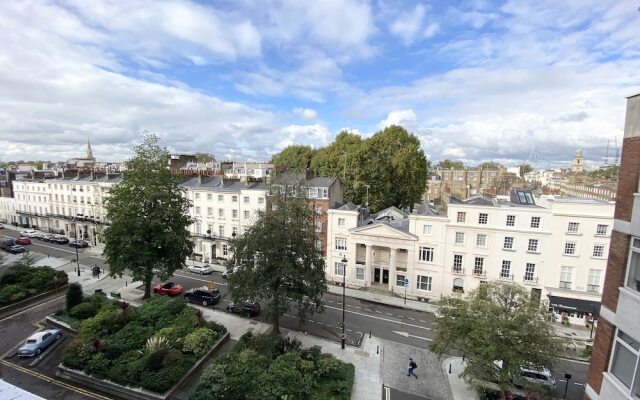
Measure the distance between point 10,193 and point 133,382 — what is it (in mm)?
73565

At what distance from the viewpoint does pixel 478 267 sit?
29344mm

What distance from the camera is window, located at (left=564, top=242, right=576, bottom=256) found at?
26.3 metres

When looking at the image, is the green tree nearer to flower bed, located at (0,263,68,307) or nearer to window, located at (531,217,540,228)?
flower bed, located at (0,263,68,307)

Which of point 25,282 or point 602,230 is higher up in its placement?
point 602,230

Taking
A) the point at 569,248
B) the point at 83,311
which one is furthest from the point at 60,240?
the point at 569,248

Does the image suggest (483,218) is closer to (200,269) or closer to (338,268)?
(338,268)

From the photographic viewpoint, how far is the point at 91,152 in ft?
413

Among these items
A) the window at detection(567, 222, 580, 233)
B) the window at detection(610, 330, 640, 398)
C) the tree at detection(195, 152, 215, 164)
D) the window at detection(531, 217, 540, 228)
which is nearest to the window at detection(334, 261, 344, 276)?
the window at detection(531, 217, 540, 228)

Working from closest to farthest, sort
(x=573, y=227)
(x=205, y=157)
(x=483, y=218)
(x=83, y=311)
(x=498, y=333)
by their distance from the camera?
1. (x=498, y=333)
2. (x=83, y=311)
3. (x=573, y=227)
4. (x=483, y=218)
5. (x=205, y=157)

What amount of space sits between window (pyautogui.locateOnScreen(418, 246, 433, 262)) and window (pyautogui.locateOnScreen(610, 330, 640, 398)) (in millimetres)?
22709

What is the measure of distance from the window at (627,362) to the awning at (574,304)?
22.3 meters

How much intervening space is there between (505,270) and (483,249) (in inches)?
105

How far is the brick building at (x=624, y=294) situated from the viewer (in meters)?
7.66

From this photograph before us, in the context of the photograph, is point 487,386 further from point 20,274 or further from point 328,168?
point 20,274
